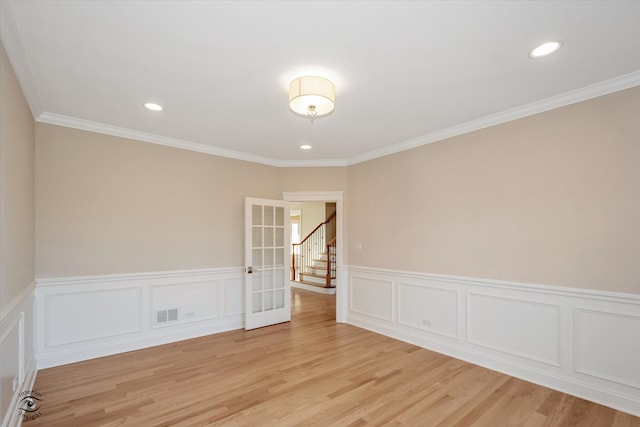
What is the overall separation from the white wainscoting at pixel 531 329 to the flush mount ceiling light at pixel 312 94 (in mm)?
2641

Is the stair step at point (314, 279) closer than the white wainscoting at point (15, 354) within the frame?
No

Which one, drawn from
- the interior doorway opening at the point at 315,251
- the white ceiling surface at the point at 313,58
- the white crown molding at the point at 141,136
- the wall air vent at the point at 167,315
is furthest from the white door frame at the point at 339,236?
the wall air vent at the point at 167,315

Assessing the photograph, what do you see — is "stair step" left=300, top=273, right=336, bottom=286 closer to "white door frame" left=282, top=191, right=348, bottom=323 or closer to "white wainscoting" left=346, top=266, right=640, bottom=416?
"white door frame" left=282, top=191, right=348, bottom=323

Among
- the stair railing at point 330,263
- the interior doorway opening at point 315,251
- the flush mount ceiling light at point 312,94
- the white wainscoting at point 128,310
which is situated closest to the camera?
the flush mount ceiling light at point 312,94

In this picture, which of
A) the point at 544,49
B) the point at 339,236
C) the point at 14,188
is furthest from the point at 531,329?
the point at 14,188

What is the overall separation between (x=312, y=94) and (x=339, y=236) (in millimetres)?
3226

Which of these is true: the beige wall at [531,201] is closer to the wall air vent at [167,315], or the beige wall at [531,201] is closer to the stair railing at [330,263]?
the wall air vent at [167,315]

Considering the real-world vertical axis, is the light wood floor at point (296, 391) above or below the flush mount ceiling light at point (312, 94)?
below

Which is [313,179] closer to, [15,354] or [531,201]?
[531,201]

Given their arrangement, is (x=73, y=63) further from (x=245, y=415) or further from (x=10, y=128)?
(x=245, y=415)

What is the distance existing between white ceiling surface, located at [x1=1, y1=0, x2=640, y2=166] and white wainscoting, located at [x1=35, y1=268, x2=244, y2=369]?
1.94m

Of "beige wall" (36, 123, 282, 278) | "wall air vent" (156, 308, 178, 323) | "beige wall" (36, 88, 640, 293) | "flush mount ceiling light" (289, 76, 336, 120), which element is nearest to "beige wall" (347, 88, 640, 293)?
"beige wall" (36, 88, 640, 293)

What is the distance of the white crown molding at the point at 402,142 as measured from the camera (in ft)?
9.00

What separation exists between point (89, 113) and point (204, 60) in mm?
1959
